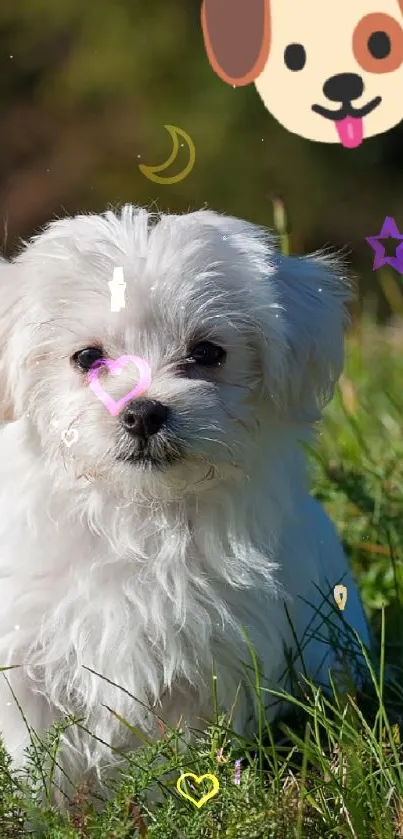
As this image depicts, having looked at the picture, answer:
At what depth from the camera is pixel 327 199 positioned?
445 inches

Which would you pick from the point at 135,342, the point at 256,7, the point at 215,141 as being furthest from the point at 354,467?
the point at 215,141

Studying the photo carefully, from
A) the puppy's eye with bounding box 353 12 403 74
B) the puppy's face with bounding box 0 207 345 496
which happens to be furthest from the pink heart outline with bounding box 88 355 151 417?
the puppy's eye with bounding box 353 12 403 74

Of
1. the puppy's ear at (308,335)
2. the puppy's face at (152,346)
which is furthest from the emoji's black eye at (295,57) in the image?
the puppy's face at (152,346)

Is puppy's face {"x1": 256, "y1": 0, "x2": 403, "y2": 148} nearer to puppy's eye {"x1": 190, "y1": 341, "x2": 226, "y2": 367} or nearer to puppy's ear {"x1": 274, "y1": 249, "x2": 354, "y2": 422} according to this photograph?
puppy's ear {"x1": 274, "y1": 249, "x2": 354, "y2": 422}

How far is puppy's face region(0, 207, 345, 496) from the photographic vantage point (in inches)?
106

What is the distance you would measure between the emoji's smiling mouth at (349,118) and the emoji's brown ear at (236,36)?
0.25 metres

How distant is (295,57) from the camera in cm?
375

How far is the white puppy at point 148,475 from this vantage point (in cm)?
273

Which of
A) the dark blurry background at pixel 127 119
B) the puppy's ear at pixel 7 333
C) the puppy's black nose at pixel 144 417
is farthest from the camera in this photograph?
the dark blurry background at pixel 127 119

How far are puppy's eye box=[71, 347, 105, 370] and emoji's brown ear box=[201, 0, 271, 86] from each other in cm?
118

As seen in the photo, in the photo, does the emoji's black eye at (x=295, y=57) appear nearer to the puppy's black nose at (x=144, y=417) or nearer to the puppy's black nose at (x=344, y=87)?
the puppy's black nose at (x=344, y=87)

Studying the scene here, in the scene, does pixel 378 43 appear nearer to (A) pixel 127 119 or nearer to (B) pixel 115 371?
(B) pixel 115 371

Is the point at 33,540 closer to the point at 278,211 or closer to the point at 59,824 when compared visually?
the point at 59,824

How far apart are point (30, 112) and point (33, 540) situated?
6.02 m
